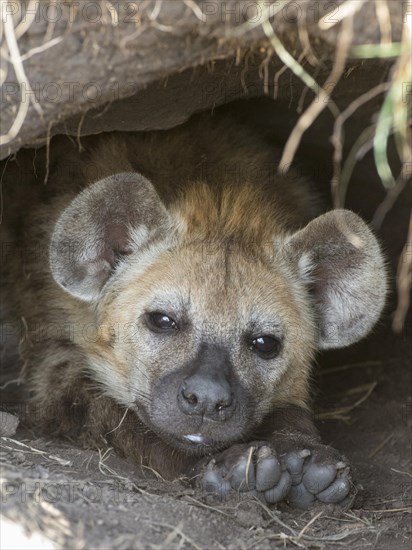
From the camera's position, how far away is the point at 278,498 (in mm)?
3621

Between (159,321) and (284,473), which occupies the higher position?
(159,321)

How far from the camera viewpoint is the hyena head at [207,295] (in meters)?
3.82

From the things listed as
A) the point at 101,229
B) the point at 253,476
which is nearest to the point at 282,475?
the point at 253,476

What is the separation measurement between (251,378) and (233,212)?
2.97 feet

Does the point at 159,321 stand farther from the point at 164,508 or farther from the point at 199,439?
the point at 164,508

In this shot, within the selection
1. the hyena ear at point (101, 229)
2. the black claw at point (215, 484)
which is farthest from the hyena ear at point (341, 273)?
the black claw at point (215, 484)

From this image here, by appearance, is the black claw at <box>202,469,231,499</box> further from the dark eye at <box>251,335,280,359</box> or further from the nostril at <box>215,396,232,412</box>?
the dark eye at <box>251,335,280,359</box>

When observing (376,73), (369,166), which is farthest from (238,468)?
(369,166)

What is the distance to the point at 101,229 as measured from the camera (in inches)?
167

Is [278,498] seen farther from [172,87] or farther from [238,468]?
[172,87]

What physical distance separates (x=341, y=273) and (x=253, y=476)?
128 cm

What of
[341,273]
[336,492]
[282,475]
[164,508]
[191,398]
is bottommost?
[336,492]

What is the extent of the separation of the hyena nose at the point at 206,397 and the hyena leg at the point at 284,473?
0.20 metres

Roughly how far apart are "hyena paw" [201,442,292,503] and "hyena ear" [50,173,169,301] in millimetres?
1182
